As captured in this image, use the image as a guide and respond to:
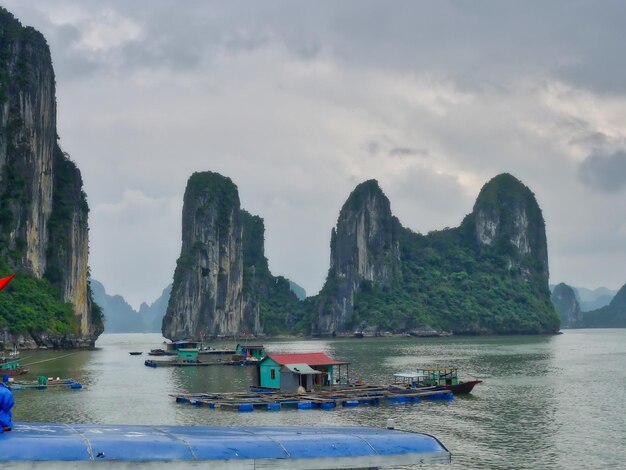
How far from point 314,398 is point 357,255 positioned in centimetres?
13207

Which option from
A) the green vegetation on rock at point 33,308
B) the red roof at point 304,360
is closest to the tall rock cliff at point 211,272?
the green vegetation on rock at point 33,308

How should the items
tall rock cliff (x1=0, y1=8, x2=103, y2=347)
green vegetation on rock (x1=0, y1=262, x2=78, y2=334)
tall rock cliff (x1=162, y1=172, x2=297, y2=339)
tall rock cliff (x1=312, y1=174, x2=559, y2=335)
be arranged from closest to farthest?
green vegetation on rock (x1=0, y1=262, x2=78, y2=334) < tall rock cliff (x1=0, y1=8, x2=103, y2=347) < tall rock cliff (x1=162, y1=172, x2=297, y2=339) < tall rock cliff (x1=312, y1=174, x2=559, y2=335)

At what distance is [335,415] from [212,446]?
22.5 meters

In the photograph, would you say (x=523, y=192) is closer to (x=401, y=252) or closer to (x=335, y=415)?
(x=401, y=252)

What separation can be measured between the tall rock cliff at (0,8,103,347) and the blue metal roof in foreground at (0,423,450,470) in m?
76.4

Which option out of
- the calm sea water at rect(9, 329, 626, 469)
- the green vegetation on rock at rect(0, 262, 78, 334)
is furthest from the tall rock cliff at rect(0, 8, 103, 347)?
the calm sea water at rect(9, 329, 626, 469)

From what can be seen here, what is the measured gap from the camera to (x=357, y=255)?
17012 centimetres

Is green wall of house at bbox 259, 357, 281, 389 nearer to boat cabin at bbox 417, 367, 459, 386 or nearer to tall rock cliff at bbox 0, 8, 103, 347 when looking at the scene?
boat cabin at bbox 417, 367, 459, 386

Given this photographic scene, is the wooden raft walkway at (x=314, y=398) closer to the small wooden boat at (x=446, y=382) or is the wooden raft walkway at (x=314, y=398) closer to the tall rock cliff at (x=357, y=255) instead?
the small wooden boat at (x=446, y=382)

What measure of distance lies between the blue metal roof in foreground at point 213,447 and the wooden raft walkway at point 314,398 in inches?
877

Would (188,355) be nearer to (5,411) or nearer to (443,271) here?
(5,411)

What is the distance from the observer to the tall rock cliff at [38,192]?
92.9m

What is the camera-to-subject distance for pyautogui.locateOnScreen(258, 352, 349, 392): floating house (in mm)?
42500

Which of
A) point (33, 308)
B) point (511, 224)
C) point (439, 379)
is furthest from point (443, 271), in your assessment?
point (439, 379)
